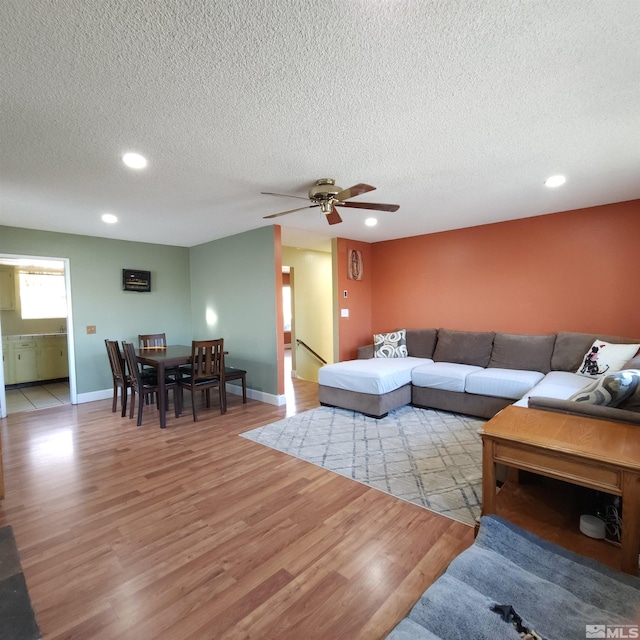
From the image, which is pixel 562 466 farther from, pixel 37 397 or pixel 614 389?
pixel 37 397

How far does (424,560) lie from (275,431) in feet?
7.00

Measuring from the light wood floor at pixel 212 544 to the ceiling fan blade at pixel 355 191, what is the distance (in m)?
2.18

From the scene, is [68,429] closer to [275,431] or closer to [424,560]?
[275,431]

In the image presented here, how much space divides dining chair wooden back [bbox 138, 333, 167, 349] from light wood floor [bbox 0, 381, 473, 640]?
7.19 ft

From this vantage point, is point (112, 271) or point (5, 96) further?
point (112, 271)

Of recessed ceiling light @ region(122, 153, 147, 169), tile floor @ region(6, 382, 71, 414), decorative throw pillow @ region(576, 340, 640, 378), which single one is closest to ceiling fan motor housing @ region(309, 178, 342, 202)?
recessed ceiling light @ region(122, 153, 147, 169)

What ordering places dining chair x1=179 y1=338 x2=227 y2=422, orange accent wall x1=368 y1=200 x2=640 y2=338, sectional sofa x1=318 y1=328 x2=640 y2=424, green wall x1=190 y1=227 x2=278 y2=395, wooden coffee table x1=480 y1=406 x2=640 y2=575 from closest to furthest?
1. wooden coffee table x1=480 y1=406 x2=640 y2=575
2. sectional sofa x1=318 y1=328 x2=640 y2=424
3. orange accent wall x1=368 y1=200 x2=640 y2=338
4. dining chair x1=179 y1=338 x2=227 y2=422
5. green wall x1=190 y1=227 x2=278 y2=395

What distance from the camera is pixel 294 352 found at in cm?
689

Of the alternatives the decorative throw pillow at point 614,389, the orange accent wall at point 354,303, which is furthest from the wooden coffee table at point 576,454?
the orange accent wall at point 354,303

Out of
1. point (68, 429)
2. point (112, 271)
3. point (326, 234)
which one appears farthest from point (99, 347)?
point (326, 234)

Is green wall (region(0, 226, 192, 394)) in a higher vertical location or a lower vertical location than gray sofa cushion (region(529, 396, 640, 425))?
higher

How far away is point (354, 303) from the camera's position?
5.68m

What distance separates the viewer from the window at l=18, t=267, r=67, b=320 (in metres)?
6.09

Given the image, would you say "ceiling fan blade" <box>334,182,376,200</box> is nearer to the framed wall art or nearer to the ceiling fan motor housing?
the ceiling fan motor housing
